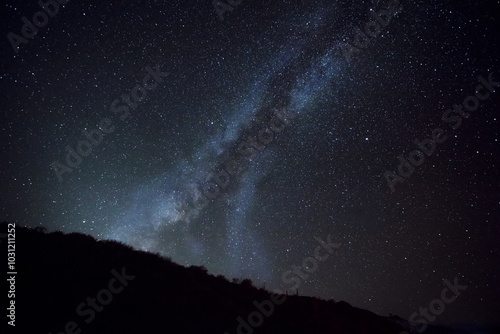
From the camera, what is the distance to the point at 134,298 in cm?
719

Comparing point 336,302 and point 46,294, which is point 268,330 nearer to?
point 336,302

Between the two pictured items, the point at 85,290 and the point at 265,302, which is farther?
the point at 265,302

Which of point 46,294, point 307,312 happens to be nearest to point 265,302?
point 307,312

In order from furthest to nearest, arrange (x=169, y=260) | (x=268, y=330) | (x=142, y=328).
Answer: (x=169, y=260) < (x=268, y=330) < (x=142, y=328)

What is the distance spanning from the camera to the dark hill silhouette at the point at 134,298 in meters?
6.24

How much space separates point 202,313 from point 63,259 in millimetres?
3865

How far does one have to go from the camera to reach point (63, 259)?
8.11 m

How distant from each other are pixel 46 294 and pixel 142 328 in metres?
2.17

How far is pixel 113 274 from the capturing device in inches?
321

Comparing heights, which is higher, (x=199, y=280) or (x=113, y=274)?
(x=113, y=274)

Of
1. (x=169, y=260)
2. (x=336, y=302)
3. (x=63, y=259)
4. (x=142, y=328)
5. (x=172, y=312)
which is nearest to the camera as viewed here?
(x=142, y=328)

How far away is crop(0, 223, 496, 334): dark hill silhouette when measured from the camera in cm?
624

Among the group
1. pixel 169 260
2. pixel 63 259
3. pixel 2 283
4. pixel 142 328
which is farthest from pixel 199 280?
pixel 2 283

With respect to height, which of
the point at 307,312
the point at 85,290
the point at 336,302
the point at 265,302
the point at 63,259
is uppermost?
the point at 63,259
